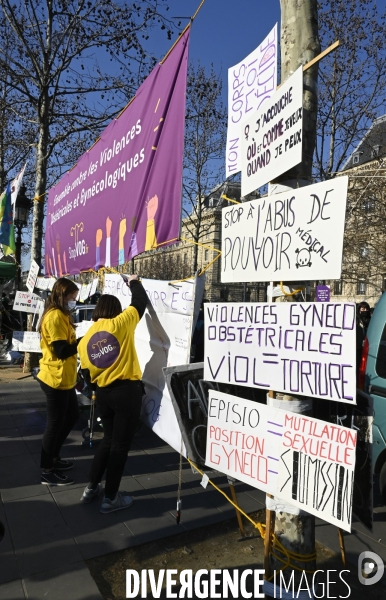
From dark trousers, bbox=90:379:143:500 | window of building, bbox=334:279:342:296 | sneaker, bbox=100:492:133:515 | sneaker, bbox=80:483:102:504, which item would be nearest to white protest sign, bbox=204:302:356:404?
dark trousers, bbox=90:379:143:500

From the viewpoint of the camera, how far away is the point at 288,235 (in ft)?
7.50

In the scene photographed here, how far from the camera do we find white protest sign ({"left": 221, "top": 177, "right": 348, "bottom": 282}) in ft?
6.70

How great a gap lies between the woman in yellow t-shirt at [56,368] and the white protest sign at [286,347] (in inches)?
71.5

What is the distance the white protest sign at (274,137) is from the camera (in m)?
2.26

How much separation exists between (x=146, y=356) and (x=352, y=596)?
7.94ft

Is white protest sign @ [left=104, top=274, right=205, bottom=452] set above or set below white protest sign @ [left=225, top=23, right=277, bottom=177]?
below

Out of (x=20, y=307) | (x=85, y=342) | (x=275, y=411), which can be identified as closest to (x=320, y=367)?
(x=275, y=411)

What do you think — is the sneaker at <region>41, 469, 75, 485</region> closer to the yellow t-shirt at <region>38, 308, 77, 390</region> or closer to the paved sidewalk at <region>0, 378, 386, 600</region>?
the paved sidewalk at <region>0, 378, 386, 600</region>

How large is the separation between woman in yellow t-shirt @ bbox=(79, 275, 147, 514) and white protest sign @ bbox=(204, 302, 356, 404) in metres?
0.96

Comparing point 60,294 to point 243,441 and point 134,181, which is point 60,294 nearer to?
point 134,181

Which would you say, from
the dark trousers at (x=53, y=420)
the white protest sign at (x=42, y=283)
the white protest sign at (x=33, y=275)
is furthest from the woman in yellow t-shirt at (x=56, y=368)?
the white protest sign at (x=33, y=275)

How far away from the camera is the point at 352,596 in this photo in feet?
8.96

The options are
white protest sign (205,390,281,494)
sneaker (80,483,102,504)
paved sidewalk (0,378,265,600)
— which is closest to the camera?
white protest sign (205,390,281,494)

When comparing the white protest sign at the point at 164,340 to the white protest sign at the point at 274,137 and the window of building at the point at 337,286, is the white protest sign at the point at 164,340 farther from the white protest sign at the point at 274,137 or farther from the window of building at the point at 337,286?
the window of building at the point at 337,286
